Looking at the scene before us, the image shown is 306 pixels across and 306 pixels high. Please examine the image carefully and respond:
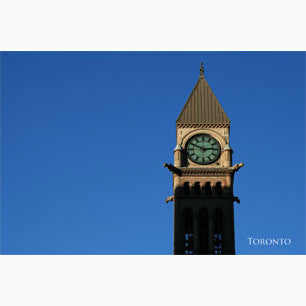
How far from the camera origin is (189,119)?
7431 cm

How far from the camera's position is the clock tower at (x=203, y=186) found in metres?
67.6

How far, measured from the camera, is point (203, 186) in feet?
228

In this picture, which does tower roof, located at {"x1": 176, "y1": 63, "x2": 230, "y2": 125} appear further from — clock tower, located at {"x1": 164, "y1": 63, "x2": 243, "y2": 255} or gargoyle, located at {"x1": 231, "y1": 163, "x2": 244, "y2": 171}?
gargoyle, located at {"x1": 231, "y1": 163, "x2": 244, "y2": 171}

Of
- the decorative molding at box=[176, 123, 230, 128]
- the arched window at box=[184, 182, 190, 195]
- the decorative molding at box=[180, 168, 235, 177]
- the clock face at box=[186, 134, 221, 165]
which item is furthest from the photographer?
the decorative molding at box=[176, 123, 230, 128]

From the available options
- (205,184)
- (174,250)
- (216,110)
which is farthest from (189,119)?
(174,250)

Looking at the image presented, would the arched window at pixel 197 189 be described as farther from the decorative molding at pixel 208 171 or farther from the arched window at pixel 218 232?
the arched window at pixel 218 232

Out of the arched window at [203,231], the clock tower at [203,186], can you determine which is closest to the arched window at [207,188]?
the clock tower at [203,186]

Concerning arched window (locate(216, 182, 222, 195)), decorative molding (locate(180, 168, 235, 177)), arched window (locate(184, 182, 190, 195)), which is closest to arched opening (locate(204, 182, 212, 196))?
arched window (locate(216, 182, 222, 195))

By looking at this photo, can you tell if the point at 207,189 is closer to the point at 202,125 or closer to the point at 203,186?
the point at 203,186

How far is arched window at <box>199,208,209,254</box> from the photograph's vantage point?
6781 centimetres

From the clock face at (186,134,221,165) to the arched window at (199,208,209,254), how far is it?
17.2 ft
